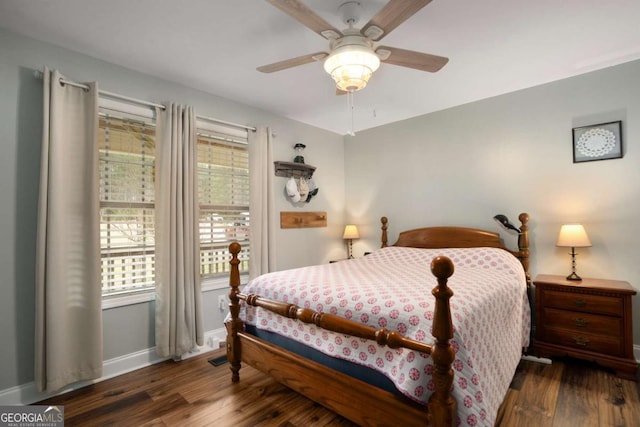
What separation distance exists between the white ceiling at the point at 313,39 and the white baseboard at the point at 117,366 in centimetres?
236

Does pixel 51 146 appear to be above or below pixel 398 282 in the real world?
above

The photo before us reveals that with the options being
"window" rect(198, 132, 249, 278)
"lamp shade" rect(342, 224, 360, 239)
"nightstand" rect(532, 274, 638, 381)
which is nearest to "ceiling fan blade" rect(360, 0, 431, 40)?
"window" rect(198, 132, 249, 278)

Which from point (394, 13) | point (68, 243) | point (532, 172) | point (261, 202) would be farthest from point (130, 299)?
point (532, 172)

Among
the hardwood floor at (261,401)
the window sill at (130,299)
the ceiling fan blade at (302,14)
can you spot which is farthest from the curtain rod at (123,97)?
the hardwood floor at (261,401)

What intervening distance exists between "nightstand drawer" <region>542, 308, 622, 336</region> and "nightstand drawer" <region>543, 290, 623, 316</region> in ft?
0.13

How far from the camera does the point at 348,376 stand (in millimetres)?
1591

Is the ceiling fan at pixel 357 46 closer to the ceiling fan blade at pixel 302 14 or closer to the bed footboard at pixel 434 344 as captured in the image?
the ceiling fan blade at pixel 302 14

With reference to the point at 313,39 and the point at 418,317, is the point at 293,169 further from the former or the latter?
the point at 418,317

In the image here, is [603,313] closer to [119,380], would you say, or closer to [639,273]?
[639,273]

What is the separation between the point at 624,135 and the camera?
2521 millimetres

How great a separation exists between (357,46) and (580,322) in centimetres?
265

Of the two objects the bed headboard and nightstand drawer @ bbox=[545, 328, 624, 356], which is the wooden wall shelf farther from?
nightstand drawer @ bbox=[545, 328, 624, 356]

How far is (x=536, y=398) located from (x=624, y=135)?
7.31 feet

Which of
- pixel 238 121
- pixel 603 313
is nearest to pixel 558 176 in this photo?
pixel 603 313
